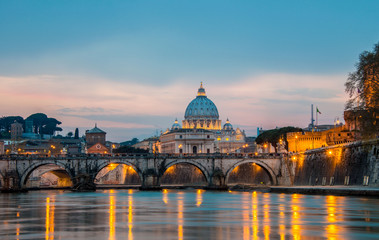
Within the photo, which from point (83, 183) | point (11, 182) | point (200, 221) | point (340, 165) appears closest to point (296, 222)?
point (200, 221)

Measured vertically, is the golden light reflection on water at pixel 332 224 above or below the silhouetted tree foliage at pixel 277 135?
below

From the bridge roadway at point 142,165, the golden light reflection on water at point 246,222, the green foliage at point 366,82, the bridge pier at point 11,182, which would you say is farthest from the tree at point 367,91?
the bridge pier at point 11,182

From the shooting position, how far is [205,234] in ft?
116

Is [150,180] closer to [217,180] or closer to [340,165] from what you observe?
[217,180]

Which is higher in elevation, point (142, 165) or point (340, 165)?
point (142, 165)

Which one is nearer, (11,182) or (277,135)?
(11,182)

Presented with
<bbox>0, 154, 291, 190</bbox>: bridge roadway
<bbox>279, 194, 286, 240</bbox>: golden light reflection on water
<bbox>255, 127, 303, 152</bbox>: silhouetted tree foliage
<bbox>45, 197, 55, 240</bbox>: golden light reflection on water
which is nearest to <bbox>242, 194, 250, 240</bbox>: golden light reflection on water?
<bbox>279, 194, 286, 240</bbox>: golden light reflection on water

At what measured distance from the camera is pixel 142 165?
10231 centimetres

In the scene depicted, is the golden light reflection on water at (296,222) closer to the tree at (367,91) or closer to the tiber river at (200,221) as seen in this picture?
the tiber river at (200,221)

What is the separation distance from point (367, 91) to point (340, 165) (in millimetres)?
19121

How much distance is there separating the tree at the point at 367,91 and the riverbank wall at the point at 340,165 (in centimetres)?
751

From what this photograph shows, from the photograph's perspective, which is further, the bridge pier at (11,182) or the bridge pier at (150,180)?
the bridge pier at (150,180)

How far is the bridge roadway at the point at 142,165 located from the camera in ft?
322

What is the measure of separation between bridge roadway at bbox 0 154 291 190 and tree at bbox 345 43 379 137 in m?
38.6
